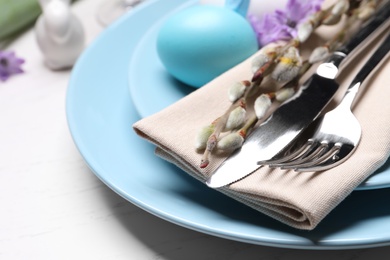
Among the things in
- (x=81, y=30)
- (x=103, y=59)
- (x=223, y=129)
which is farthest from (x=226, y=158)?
(x=81, y=30)

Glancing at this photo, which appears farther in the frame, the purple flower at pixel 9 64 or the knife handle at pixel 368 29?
the purple flower at pixel 9 64

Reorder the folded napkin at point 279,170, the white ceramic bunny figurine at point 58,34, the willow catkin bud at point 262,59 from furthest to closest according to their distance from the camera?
the white ceramic bunny figurine at point 58,34 → the willow catkin bud at point 262,59 → the folded napkin at point 279,170

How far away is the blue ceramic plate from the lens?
0.57m

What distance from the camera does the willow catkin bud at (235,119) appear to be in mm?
491

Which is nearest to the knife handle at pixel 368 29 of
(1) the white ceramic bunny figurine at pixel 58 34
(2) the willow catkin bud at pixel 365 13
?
(2) the willow catkin bud at pixel 365 13

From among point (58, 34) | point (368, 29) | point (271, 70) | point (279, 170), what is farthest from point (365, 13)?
point (58, 34)

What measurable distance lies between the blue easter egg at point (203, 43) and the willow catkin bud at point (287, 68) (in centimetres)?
6

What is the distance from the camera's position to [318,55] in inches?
22.2

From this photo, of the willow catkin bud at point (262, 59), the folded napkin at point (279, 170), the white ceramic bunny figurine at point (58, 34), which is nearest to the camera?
the folded napkin at point (279, 170)

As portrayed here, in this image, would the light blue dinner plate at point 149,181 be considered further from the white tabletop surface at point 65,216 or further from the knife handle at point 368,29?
the knife handle at point 368,29

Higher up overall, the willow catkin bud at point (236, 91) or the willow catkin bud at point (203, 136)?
the willow catkin bud at point (236, 91)

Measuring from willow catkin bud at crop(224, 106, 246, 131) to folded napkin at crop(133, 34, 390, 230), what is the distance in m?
0.02

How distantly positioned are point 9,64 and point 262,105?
0.39 meters

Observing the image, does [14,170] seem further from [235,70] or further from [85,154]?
[235,70]
